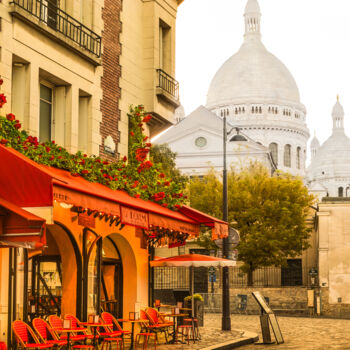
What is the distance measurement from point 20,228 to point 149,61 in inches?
476

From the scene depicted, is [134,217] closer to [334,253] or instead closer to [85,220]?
[85,220]

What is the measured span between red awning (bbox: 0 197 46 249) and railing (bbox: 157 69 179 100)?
12.0 meters

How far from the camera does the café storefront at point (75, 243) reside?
13125 millimetres

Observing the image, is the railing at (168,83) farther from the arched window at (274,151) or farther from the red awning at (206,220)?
the arched window at (274,151)

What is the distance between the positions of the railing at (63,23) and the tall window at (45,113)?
134cm

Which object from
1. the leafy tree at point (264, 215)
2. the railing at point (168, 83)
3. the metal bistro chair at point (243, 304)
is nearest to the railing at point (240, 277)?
the leafy tree at point (264, 215)

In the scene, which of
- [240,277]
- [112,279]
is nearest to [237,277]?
[240,277]

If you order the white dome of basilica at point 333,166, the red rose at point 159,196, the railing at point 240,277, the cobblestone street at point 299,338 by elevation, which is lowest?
the cobblestone street at point 299,338

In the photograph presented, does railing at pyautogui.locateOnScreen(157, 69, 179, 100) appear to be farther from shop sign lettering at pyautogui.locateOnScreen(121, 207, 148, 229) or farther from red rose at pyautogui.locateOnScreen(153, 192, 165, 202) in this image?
shop sign lettering at pyautogui.locateOnScreen(121, 207, 148, 229)

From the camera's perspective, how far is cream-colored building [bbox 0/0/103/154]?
16578 millimetres

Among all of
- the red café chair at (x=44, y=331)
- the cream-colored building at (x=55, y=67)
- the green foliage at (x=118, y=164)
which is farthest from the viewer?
the cream-colored building at (x=55, y=67)

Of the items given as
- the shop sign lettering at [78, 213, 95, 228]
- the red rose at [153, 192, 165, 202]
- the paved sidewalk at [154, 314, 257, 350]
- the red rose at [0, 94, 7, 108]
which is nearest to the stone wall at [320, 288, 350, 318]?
the paved sidewalk at [154, 314, 257, 350]

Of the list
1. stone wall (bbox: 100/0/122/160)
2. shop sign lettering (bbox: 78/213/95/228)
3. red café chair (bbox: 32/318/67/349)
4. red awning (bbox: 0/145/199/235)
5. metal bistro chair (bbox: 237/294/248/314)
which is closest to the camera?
red awning (bbox: 0/145/199/235)

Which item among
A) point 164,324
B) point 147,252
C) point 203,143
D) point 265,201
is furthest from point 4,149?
point 203,143
